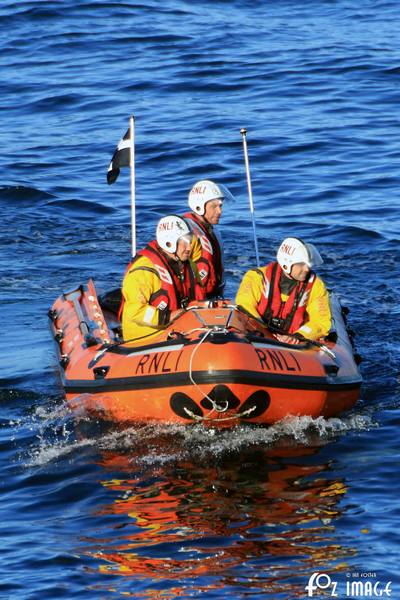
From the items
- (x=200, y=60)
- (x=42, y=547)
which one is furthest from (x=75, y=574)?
(x=200, y=60)

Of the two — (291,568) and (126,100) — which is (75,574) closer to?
(291,568)

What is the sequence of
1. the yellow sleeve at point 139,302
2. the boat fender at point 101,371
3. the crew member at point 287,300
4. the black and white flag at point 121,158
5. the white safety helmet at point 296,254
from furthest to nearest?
the black and white flag at point 121,158
the crew member at point 287,300
the yellow sleeve at point 139,302
the white safety helmet at point 296,254
the boat fender at point 101,371

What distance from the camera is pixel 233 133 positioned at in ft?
70.6

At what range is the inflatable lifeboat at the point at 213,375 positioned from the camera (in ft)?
32.6

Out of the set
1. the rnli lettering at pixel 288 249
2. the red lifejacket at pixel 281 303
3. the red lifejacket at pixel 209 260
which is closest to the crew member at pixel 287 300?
the red lifejacket at pixel 281 303

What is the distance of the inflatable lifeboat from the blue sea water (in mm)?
222

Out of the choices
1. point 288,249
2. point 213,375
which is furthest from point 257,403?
point 288,249

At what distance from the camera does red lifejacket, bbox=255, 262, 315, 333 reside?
11.3 meters

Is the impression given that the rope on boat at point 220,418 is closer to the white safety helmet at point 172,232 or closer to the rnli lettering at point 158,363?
the rnli lettering at point 158,363

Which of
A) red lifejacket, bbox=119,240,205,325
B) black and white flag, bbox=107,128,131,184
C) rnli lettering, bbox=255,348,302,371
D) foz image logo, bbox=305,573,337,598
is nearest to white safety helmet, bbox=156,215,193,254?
red lifejacket, bbox=119,240,205,325

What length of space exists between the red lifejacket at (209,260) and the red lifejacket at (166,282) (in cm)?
70

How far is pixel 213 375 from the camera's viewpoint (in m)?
9.86

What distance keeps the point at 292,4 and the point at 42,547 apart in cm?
2344

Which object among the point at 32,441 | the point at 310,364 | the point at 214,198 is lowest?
the point at 32,441
